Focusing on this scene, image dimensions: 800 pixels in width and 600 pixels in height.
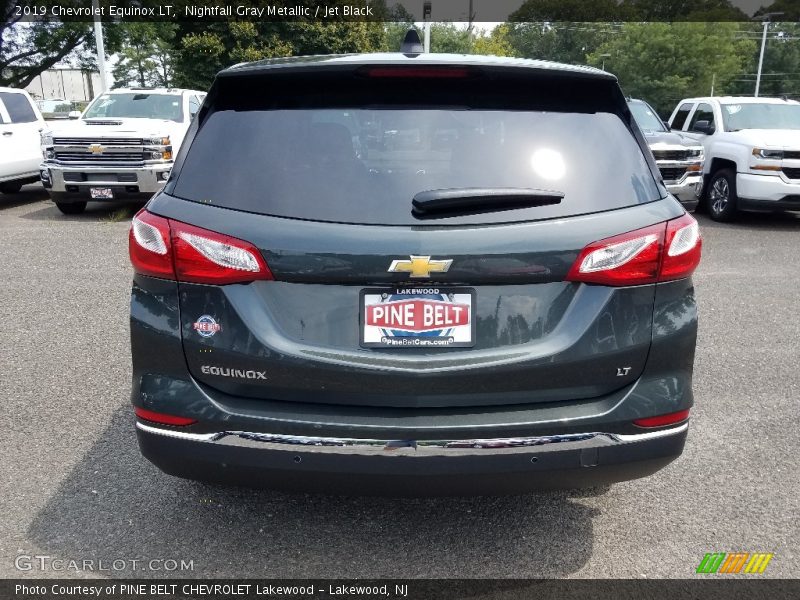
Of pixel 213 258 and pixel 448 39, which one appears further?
pixel 448 39

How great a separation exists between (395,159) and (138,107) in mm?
11133

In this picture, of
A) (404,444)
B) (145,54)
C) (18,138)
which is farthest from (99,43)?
(404,444)

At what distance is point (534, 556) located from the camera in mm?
2789

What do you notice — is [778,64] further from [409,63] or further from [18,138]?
[409,63]

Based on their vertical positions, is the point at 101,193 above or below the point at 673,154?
below

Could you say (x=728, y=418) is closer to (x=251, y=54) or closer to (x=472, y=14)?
→ (x=251, y=54)

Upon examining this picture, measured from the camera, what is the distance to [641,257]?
92.4 inches

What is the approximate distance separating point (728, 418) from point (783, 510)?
1.01 metres

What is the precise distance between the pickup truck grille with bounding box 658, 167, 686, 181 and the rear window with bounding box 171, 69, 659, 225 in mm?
9202

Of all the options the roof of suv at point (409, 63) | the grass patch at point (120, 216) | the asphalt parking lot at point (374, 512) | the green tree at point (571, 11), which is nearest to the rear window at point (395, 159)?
the roof of suv at point (409, 63)

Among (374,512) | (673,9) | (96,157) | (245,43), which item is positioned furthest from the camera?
(673,9)

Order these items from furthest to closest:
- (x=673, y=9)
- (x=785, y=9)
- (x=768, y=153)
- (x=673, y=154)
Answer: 1. (x=673, y=9)
2. (x=785, y=9)
3. (x=673, y=154)
4. (x=768, y=153)

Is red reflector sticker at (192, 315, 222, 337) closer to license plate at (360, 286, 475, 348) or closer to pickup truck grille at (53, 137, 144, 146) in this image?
license plate at (360, 286, 475, 348)

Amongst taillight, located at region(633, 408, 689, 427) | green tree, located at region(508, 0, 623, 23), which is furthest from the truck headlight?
green tree, located at region(508, 0, 623, 23)
